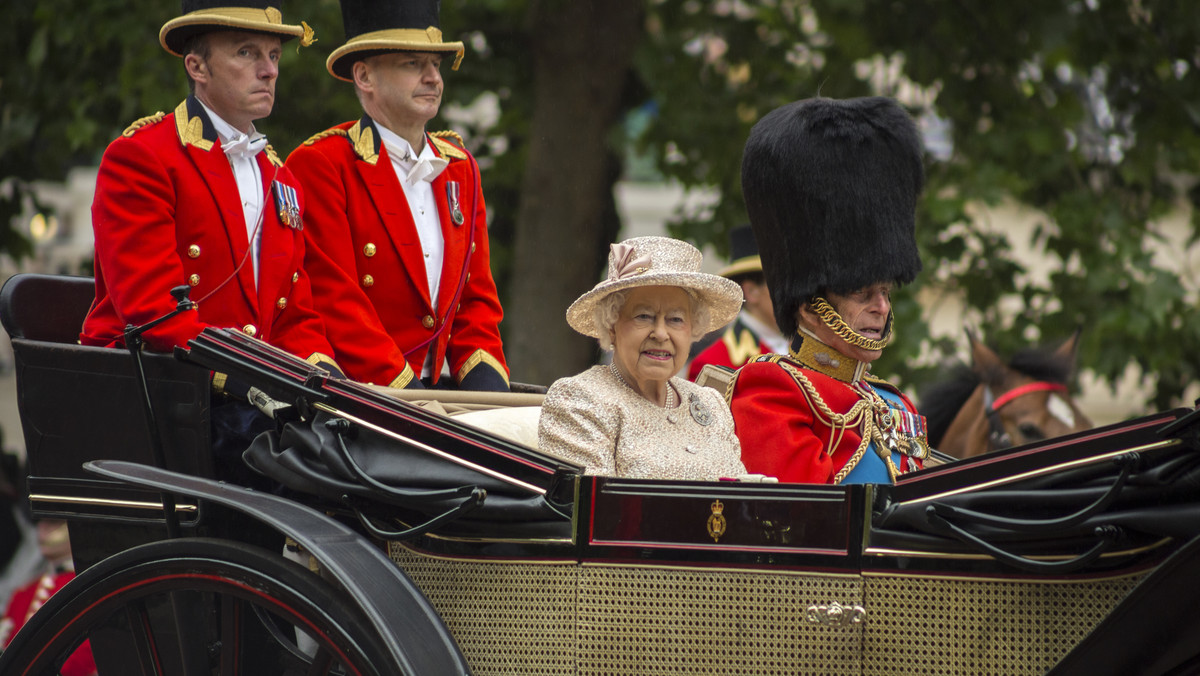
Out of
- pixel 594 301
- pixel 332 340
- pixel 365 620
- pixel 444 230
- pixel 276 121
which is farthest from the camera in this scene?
pixel 276 121

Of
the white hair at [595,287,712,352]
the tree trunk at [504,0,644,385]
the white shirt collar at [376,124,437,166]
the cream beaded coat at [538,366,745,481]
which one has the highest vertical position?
the tree trunk at [504,0,644,385]

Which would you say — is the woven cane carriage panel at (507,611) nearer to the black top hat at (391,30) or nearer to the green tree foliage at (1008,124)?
the black top hat at (391,30)

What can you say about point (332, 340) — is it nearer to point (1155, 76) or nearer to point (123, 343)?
point (123, 343)

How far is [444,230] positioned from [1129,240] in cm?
424

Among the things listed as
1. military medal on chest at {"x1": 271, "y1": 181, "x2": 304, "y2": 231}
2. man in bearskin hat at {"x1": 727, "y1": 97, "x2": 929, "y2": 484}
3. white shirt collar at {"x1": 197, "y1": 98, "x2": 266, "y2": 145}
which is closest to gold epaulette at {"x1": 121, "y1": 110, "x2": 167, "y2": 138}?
white shirt collar at {"x1": 197, "y1": 98, "x2": 266, "y2": 145}

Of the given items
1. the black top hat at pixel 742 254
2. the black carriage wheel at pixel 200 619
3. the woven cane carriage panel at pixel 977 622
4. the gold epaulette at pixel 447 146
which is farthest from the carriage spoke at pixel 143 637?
the black top hat at pixel 742 254

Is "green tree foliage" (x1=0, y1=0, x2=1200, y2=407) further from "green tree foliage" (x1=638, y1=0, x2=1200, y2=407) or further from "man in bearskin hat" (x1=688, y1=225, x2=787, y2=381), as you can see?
"man in bearskin hat" (x1=688, y1=225, x2=787, y2=381)

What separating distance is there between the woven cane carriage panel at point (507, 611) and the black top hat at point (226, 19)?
4.41 ft

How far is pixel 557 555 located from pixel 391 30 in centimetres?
163

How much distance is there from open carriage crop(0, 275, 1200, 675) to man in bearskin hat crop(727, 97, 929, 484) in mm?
655

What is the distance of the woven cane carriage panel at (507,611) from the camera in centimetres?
250

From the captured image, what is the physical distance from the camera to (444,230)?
12.0 feet

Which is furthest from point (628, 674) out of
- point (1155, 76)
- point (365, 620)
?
point (1155, 76)

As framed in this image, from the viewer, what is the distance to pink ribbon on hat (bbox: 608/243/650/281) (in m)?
2.81
